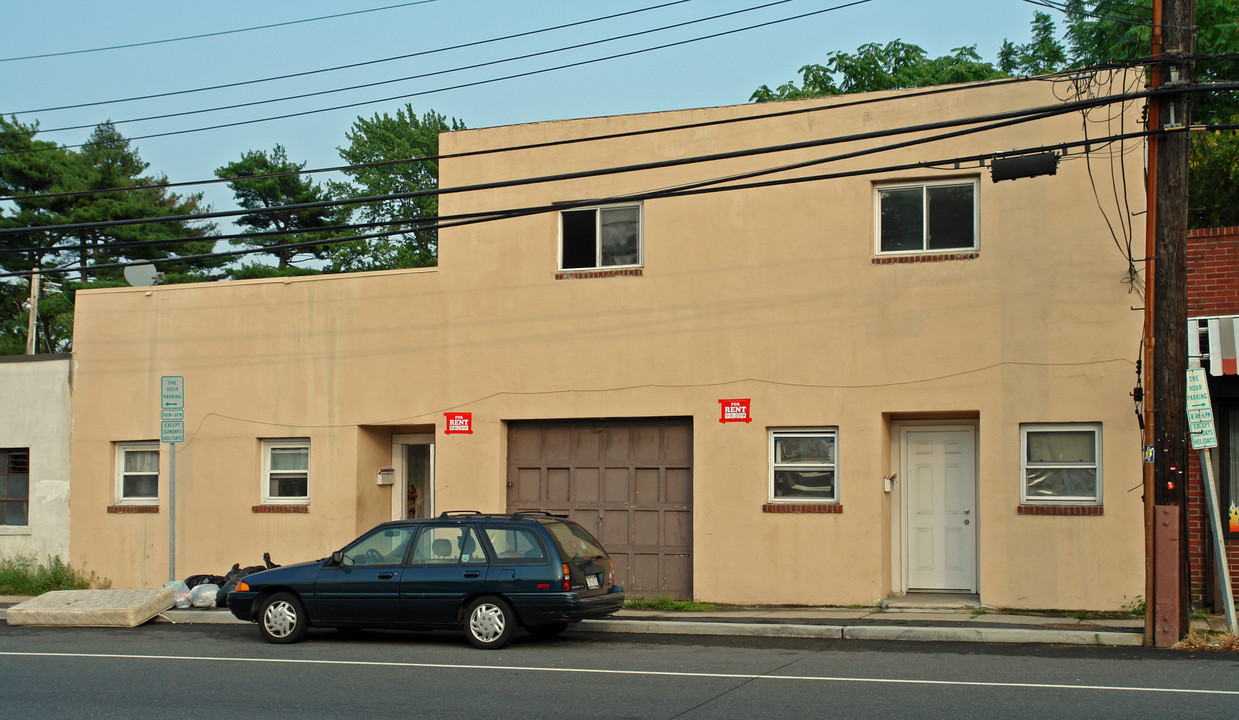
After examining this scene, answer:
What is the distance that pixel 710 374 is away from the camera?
52.4ft

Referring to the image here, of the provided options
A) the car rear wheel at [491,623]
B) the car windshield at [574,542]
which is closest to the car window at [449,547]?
the car rear wheel at [491,623]

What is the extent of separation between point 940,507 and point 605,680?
695cm

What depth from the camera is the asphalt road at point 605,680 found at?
888 cm

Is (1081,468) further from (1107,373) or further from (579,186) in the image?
(579,186)

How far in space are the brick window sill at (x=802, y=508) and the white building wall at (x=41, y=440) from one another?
1181 cm

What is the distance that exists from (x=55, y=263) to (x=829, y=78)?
3083 centimetres

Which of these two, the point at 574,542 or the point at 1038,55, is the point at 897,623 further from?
the point at 1038,55

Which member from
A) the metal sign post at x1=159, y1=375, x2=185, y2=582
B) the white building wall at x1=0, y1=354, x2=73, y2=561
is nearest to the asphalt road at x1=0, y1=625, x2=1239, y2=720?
the metal sign post at x1=159, y1=375, x2=185, y2=582

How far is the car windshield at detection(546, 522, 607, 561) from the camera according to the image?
41.6 feet

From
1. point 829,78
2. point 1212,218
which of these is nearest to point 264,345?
point 1212,218

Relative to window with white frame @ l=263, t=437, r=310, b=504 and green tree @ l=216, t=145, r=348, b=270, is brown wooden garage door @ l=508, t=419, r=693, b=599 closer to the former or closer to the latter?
window with white frame @ l=263, t=437, r=310, b=504

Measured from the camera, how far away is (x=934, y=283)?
14977mm

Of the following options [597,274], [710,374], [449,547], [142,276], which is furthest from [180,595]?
[710,374]

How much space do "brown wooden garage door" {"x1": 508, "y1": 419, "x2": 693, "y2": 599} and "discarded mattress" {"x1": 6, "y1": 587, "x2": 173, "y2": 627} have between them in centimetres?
520
